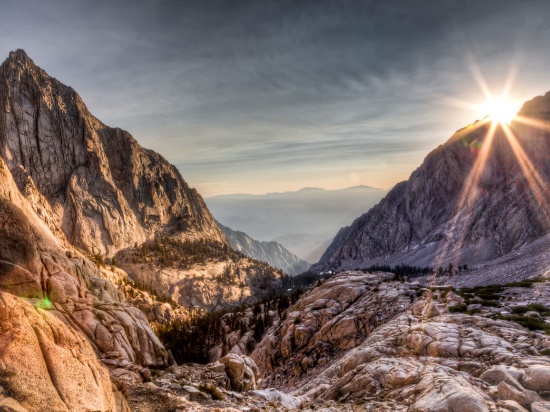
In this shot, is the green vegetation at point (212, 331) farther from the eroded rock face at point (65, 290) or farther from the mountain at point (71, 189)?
the mountain at point (71, 189)

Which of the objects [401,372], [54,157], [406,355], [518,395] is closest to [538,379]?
[518,395]

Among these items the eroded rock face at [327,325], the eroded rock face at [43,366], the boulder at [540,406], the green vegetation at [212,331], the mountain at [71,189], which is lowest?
the green vegetation at [212,331]

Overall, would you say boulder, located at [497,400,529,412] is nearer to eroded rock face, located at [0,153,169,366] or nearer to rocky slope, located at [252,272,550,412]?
rocky slope, located at [252,272,550,412]

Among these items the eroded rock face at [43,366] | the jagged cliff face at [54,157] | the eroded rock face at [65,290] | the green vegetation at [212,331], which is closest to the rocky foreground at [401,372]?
the eroded rock face at [65,290]

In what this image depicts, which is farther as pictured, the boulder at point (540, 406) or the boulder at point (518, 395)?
the boulder at point (518, 395)

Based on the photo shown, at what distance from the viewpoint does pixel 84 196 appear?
603ft

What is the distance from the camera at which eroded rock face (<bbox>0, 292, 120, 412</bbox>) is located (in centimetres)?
958

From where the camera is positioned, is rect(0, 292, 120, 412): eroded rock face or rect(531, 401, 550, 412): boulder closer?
rect(0, 292, 120, 412): eroded rock face

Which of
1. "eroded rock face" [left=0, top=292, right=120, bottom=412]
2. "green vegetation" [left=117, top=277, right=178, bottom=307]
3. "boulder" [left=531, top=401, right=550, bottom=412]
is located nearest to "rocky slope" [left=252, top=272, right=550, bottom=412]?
"boulder" [left=531, top=401, right=550, bottom=412]

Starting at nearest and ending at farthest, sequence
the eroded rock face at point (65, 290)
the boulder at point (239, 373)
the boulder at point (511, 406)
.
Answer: the boulder at point (511, 406) → the eroded rock face at point (65, 290) → the boulder at point (239, 373)

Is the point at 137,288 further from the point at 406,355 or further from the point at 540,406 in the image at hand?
the point at 540,406

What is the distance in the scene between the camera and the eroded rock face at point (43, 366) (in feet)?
31.4

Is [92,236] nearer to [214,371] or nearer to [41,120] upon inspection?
[41,120]

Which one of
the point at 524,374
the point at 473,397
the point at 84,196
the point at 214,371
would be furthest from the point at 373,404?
the point at 84,196
